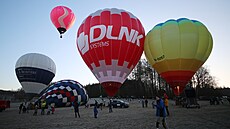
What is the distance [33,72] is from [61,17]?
9.89 metres

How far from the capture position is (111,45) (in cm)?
1329

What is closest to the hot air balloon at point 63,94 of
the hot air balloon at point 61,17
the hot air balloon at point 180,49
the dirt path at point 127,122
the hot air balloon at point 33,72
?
the hot air balloon at point 33,72

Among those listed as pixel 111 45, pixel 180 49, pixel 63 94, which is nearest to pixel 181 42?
pixel 180 49

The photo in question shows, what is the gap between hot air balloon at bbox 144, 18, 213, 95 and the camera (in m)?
12.7

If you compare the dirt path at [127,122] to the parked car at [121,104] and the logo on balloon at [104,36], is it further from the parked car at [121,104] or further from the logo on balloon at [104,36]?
the parked car at [121,104]

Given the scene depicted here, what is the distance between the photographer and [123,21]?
1391 cm

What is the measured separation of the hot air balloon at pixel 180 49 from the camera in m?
12.7

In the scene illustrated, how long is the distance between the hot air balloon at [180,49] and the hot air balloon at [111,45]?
1.66 metres

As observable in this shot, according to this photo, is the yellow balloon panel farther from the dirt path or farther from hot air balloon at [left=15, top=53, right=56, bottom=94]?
hot air balloon at [left=15, top=53, right=56, bottom=94]

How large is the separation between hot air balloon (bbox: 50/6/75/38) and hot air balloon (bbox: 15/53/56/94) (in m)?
8.65

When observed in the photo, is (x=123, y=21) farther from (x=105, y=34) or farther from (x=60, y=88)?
(x=60, y=88)

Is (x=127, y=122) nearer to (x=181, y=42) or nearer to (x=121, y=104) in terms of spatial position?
(x=181, y=42)

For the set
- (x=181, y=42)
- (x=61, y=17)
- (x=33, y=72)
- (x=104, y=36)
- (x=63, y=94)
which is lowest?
(x=63, y=94)

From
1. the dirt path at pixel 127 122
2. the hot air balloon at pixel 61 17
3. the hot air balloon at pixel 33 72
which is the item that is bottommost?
the dirt path at pixel 127 122
